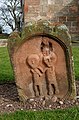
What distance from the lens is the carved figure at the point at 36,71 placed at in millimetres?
5750

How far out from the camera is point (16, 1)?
3722 cm

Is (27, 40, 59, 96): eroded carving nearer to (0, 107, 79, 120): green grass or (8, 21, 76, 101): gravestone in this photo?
(8, 21, 76, 101): gravestone

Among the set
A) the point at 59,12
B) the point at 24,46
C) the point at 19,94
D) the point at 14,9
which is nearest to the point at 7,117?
the point at 19,94

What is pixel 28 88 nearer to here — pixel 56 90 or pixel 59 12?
pixel 56 90

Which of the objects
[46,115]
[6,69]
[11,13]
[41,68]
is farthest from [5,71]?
[11,13]

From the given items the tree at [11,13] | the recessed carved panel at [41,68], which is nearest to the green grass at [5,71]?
the recessed carved panel at [41,68]

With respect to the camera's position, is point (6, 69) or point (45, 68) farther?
point (6, 69)

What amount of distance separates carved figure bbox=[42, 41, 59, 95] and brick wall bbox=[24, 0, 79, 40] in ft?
35.2

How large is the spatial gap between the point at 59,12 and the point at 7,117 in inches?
487

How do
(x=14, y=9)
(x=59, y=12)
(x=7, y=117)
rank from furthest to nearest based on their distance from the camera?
(x=14, y=9) < (x=59, y=12) < (x=7, y=117)

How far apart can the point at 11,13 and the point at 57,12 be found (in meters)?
21.9

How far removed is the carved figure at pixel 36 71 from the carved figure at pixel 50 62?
110 mm

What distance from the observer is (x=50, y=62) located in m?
5.77

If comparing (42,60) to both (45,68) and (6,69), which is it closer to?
(45,68)
